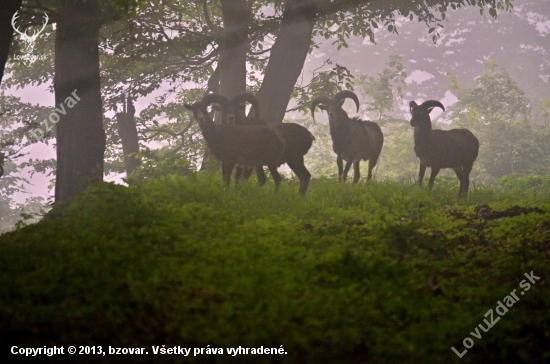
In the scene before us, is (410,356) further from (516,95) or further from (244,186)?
(516,95)

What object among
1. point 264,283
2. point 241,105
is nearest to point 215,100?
point 241,105

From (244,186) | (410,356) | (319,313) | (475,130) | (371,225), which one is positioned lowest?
(410,356)

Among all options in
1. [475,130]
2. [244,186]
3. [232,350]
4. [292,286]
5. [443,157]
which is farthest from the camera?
[475,130]

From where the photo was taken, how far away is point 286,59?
637 inches

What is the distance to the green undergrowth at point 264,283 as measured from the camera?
5133 millimetres

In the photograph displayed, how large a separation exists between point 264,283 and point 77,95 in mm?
8163

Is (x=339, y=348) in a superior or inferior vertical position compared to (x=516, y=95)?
inferior

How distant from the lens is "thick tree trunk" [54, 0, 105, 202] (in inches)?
482

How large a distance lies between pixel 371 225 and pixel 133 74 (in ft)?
47.1

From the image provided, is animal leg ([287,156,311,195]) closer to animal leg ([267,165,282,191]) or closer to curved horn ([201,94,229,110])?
animal leg ([267,165,282,191])

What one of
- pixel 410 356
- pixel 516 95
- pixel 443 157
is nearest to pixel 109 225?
pixel 410 356

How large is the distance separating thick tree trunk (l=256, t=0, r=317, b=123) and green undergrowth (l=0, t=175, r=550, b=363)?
22.1 ft

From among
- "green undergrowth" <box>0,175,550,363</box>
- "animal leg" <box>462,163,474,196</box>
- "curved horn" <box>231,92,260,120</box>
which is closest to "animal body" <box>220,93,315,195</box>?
"curved horn" <box>231,92,260,120</box>

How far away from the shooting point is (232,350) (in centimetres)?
495
